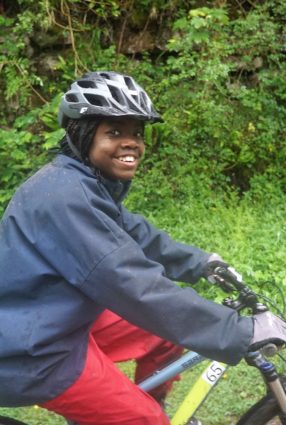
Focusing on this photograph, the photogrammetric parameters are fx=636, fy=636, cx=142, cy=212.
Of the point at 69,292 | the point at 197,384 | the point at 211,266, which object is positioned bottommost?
the point at 197,384

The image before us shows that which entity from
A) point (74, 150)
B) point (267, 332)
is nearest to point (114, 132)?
point (74, 150)

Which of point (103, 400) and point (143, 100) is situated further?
point (143, 100)

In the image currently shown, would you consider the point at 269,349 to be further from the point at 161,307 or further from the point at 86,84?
the point at 86,84

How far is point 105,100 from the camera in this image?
243 cm

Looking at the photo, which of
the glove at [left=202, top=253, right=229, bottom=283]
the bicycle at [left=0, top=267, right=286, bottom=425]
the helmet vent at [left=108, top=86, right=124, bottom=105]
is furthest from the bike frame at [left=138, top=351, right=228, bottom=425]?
the helmet vent at [left=108, top=86, right=124, bottom=105]

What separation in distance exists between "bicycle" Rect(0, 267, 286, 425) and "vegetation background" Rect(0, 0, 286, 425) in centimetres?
314

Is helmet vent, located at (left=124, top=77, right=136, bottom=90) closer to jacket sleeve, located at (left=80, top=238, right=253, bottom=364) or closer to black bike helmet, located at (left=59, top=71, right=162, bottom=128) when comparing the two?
black bike helmet, located at (left=59, top=71, right=162, bottom=128)

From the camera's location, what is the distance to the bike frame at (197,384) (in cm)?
269

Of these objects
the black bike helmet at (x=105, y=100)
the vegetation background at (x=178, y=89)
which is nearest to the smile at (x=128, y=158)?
the black bike helmet at (x=105, y=100)

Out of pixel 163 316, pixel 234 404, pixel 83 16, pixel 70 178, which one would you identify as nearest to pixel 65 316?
pixel 163 316

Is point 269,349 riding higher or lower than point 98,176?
lower

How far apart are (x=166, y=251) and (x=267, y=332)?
75cm

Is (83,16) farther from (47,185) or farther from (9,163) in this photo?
(47,185)

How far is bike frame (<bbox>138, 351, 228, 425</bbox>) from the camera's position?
2.69 m
